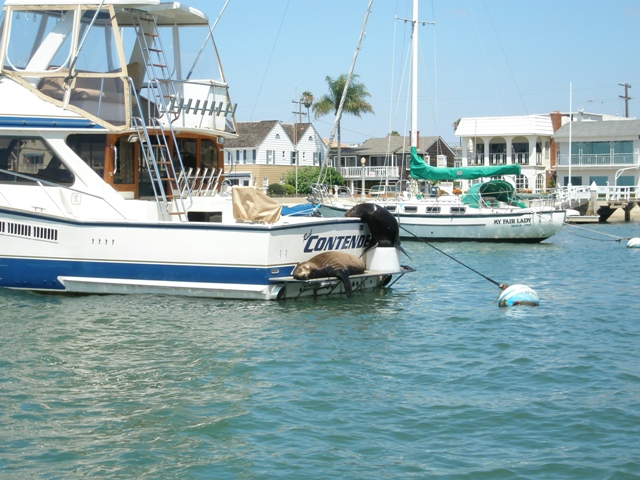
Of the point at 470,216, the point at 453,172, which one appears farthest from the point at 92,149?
the point at 453,172

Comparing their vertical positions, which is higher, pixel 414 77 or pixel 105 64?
pixel 414 77

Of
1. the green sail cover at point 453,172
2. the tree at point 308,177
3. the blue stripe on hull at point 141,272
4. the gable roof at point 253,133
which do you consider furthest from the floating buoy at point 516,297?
the gable roof at point 253,133

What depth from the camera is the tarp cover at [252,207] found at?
16.3 meters

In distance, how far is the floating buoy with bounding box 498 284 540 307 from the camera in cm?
1717

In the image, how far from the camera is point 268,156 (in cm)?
8006

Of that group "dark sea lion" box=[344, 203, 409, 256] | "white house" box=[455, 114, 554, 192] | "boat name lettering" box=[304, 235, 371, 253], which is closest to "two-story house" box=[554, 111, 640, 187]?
"white house" box=[455, 114, 554, 192]

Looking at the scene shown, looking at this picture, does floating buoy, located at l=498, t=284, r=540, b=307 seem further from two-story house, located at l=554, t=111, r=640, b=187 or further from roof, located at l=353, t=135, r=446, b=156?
roof, located at l=353, t=135, r=446, b=156

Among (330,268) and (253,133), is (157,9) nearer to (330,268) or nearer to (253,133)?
(330,268)

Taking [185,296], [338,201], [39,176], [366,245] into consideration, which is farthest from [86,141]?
[338,201]

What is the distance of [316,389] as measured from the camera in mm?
10711

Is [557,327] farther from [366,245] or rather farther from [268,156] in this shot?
[268,156]

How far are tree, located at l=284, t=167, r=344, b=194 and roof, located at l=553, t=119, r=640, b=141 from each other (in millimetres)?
18944

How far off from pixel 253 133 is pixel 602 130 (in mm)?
30470

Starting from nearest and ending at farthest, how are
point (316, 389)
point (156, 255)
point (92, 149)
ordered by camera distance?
point (316, 389), point (156, 255), point (92, 149)
